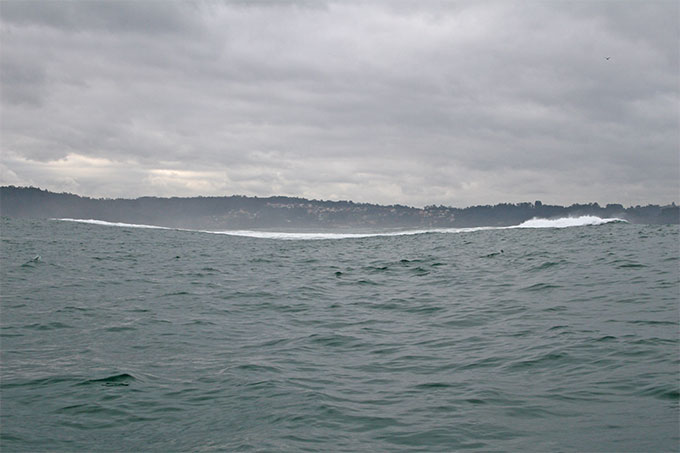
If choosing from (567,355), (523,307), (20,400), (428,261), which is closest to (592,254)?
(428,261)

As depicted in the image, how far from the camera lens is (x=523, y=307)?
1795cm

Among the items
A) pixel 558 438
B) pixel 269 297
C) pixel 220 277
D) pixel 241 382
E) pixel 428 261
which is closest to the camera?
pixel 558 438

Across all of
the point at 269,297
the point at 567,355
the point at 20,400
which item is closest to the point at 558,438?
the point at 567,355

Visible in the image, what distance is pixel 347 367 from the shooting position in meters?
11.7

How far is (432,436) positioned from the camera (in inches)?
305

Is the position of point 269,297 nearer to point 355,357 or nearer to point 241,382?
point 355,357

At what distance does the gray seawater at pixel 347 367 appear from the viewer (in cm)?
785

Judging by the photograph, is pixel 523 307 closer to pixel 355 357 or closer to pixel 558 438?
pixel 355 357

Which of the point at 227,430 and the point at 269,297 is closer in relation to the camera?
the point at 227,430

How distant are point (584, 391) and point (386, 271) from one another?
22.2 meters

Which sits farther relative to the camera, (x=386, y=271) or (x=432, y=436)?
(x=386, y=271)

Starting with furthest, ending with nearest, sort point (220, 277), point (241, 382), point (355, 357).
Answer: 1. point (220, 277)
2. point (355, 357)
3. point (241, 382)

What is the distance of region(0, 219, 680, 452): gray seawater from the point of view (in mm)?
7848

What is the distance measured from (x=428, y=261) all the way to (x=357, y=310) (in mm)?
18769
